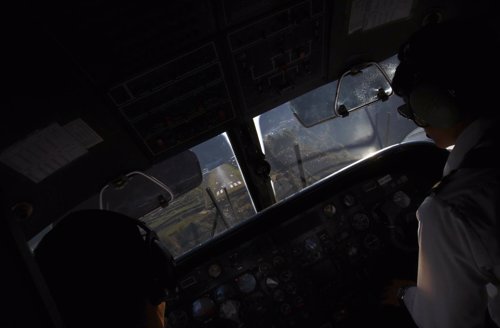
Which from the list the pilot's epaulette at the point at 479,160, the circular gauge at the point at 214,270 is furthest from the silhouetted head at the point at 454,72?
the circular gauge at the point at 214,270

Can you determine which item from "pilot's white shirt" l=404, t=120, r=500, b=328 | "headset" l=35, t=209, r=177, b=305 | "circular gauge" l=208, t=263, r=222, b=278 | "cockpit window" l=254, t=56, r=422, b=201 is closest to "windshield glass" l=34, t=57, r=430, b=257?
"cockpit window" l=254, t=56, r=422, b=201

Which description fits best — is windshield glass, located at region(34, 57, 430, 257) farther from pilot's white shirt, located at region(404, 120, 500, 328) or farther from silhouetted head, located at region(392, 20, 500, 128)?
pilot's white shirt, located at region(404, 120, 500, 328)

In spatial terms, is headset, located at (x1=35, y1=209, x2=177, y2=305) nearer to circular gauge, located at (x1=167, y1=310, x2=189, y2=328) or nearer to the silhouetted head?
circular gauge, located at (x1=167, y1=310, x2=189, y2=328)

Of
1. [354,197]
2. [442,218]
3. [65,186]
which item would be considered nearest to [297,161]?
[354,197]

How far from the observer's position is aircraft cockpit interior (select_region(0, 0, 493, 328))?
842 mm

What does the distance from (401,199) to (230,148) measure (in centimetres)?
102

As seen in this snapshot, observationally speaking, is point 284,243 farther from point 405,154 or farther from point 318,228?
point 405,154

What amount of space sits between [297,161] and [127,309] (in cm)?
131

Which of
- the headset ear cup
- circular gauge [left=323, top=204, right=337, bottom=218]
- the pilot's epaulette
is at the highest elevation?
the headset ear cup

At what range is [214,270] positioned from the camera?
1586 mm

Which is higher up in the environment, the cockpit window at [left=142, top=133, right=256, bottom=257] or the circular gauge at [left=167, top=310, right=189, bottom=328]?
the cockpit window at [left=142, top=133, right=256, bottom=257]

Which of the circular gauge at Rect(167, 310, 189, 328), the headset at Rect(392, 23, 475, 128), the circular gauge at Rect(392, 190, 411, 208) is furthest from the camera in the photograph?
the circular gauge at Rect(392, 190, 411, 208)

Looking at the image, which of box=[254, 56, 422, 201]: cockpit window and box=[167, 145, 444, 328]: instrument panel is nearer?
box=[167, 145, 444, 328]: instrument panel

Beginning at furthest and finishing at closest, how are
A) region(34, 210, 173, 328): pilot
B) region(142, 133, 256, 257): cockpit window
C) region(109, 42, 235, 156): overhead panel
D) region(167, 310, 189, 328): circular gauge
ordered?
region(142, 133, 256, 257): cockpit window, region(167, 310, 189, 328): circular gauge, region(109, 42, 235, 156): overhead panel, region(34, 210, 173, 328): pilot
